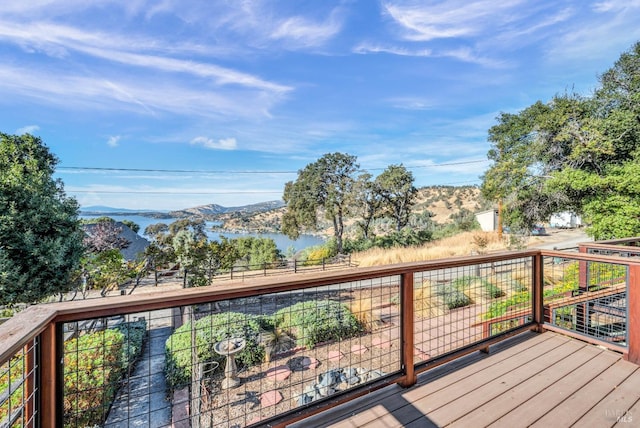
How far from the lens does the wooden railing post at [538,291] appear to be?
2.82 metres

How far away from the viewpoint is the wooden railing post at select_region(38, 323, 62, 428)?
3.52 feet

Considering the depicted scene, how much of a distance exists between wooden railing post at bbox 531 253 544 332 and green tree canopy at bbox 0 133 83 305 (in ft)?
28.2

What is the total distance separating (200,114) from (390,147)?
14.3 meters

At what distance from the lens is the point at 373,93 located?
47.6 ft

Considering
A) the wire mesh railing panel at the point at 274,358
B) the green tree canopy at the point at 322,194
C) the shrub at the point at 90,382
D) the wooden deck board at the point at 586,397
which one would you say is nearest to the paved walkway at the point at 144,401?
the shrub at the point at 90,382

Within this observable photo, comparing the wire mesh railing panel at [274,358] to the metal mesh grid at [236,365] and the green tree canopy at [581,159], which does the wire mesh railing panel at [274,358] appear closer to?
the metal mesh grid at [236,365]

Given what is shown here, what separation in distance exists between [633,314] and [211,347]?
16.6ft

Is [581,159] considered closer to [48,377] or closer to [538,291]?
[538,291]

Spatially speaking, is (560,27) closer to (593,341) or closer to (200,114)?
(593,341)

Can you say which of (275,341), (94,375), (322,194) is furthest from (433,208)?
(94,375)

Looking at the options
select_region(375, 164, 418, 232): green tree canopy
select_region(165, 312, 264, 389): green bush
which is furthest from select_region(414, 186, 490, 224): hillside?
select_region(165, 312, 264, 389): green bush

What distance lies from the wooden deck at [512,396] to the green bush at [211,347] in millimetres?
3149

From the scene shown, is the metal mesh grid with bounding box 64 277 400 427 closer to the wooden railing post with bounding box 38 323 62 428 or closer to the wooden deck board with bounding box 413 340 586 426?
the wooden deck board with bounding box 413 340 586 426

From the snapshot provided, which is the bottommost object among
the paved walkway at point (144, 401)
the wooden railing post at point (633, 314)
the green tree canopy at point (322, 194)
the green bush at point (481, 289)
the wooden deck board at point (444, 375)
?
the paved walkway at point (144, 401)
